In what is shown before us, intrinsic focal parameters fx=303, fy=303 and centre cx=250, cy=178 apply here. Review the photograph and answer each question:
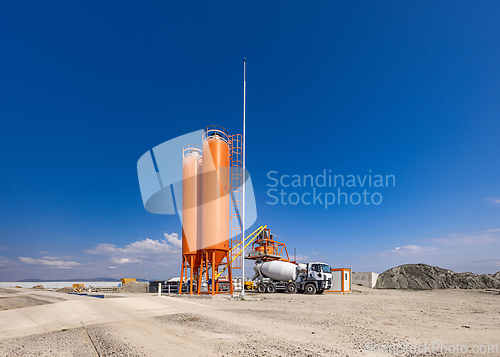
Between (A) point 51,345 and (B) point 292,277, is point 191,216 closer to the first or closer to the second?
(B) point 292,277

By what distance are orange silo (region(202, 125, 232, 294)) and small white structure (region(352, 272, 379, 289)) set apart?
32.2m

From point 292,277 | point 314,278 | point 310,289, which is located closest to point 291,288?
point 292,277

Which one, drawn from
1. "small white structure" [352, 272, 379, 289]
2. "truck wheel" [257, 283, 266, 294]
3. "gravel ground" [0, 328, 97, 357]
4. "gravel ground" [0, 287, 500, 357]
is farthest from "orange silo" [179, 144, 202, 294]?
"small white structure" [352, 272, 379, 289]

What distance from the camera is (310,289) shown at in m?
28.4

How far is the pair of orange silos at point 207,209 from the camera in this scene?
24.4 metres

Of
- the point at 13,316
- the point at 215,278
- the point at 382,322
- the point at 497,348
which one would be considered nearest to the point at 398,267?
the point at 215,278

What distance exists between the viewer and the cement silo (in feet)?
83.9

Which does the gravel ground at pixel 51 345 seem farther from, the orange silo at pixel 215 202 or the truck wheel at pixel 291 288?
the truck wheel at pixel 291 288

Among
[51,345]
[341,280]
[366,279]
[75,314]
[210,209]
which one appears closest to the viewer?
[51,345]

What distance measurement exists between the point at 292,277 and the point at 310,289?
2.63 m

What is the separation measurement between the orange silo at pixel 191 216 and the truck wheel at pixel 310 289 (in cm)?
1039

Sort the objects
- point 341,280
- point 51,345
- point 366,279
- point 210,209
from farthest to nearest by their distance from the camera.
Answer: point 366,279, point 341,280, point 210,209, point 51,345

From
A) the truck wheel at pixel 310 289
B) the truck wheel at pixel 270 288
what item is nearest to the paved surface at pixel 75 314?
the truck wheel at pixel 310 289

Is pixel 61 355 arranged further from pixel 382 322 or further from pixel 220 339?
pixel 382 322
